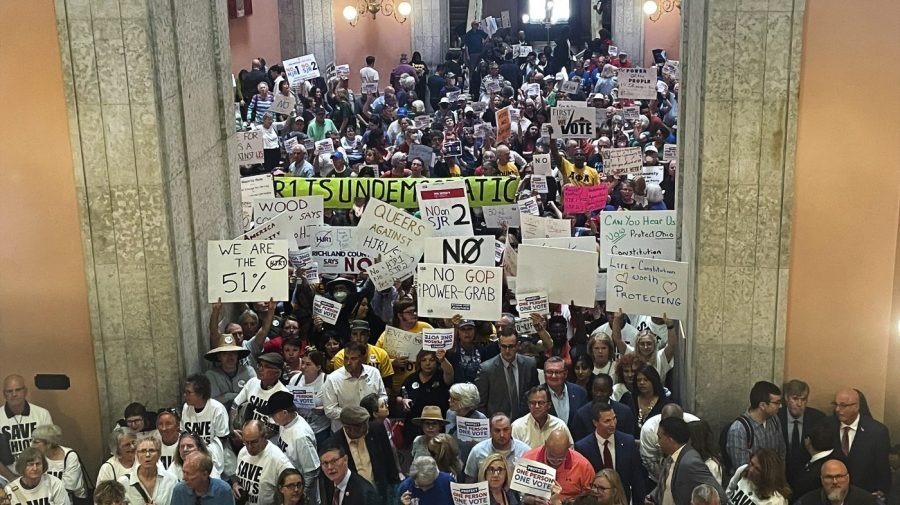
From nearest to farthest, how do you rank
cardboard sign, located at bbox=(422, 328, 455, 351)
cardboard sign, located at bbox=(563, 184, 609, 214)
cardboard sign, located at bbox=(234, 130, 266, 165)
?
1. cardboard sign, located at bbox=(422, 328, 455, 351)
2. cardboard sign, located at bbox=(563, 184, 609, 214)
3. cardboard sign, located at bbox=(234, 130, 266, 165)

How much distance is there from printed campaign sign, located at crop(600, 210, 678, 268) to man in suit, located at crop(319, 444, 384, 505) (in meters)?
3.38

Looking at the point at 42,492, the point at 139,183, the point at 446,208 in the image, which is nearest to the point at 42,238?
the point at 139,183

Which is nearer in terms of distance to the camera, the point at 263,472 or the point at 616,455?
the point at 263,472

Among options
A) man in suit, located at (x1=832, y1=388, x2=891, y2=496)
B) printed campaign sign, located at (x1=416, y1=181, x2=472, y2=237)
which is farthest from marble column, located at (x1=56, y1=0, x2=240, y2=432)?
man in suit, located at (x1=832, y1=388, x2=891, y2=496)

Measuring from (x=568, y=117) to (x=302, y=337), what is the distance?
26.4 ft

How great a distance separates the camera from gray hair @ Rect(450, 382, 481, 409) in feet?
31.4

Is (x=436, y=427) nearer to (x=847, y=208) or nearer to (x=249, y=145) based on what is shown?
(x=847, y=208)

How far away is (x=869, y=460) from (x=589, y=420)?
6.61 feet

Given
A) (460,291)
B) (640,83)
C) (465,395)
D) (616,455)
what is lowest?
(616,455)

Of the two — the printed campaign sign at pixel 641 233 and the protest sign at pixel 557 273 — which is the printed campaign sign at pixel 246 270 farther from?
the printed campaign sign at pixel 641 233

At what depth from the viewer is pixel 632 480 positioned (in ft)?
30.3

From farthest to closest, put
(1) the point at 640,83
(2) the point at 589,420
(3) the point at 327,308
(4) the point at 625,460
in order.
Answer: (1) the point at 640,83
(3) the point at 327,308
(2) the point at 589,420
(4) the point at 625,460

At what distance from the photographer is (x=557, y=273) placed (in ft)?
35.6

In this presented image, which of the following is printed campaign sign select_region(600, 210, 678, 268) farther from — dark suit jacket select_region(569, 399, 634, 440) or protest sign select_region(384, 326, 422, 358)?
dark suit jacket select_region(569, 399, 634, 440)
